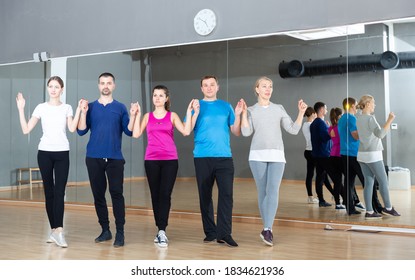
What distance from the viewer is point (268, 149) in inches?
190

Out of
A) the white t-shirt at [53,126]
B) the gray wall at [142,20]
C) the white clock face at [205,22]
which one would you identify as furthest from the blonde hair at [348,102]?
the white t-shirt at [53,126]

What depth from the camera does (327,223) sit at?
5914 mm

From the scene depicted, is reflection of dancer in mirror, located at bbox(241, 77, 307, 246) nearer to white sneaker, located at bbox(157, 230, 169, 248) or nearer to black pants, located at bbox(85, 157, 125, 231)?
white sneaker, located at bbox(157, 230, 169, 248)

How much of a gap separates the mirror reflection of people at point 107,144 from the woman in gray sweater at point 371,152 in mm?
2454

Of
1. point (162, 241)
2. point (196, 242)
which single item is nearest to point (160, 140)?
point (162, 241)

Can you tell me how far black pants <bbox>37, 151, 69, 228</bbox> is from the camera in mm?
4797

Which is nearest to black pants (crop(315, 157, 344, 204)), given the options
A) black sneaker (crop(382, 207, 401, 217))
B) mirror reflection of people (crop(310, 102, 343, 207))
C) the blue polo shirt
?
mirror reflection of people (crop(310, 102, 343, 207))

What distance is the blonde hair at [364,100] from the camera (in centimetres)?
575

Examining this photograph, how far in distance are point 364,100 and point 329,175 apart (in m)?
0.87

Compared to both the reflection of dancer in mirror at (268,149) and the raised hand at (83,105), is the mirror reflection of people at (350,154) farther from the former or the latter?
the raised hand at (83,105)

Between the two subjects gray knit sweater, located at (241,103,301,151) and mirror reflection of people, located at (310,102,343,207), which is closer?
gray knit sweater, located at (241,103,301,151)

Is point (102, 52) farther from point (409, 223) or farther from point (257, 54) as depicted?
point (409, 223)

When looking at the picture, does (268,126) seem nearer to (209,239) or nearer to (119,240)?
(209,239)

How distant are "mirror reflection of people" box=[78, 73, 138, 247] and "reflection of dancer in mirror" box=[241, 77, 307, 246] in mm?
1077
